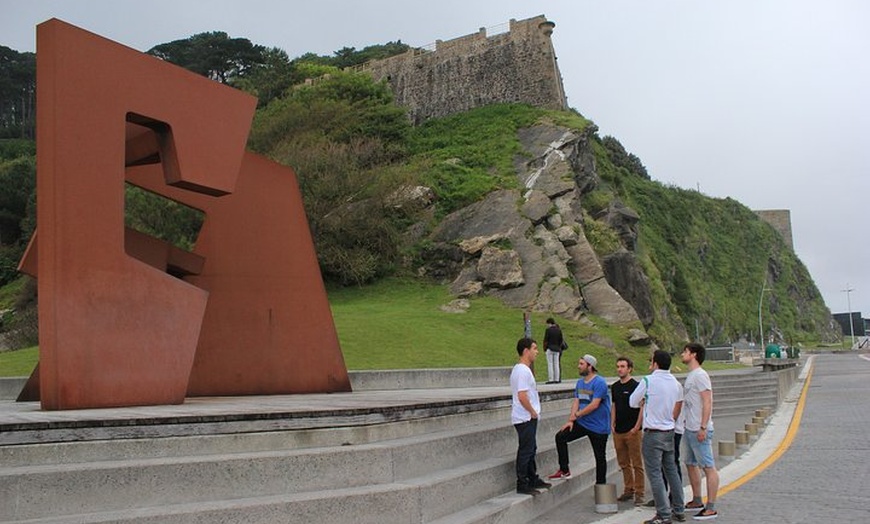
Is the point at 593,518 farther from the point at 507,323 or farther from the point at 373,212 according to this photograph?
the point at 373,212

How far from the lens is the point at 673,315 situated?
132 feet

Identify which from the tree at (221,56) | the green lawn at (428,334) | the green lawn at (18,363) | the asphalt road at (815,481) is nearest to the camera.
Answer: the asphalt road at (815,481)

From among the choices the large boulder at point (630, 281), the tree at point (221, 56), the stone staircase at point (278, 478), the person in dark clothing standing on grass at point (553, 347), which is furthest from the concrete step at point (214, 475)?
the tree at point (221, 56)

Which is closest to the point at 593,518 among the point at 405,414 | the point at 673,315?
the point at 405,414

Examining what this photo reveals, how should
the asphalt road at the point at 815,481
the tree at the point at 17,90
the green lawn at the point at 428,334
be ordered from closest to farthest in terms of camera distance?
the asphalt road at the point at 815,481 < the green lawn at the point at 428,334 < the tree at the point at 17,90

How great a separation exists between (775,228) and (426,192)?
68.2 metres

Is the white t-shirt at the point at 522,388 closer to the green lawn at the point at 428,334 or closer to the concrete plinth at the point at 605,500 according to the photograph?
the concrete plinth at the point at 605,500

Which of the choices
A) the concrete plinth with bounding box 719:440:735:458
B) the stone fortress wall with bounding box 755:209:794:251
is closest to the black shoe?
the concrete plinth with bounding box 719:440:735:458

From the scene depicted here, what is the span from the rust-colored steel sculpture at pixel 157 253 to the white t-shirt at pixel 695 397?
5.11 meters

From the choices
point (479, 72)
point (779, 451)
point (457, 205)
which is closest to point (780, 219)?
point (479, 72)

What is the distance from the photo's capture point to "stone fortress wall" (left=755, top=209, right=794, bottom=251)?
92000 millimetres

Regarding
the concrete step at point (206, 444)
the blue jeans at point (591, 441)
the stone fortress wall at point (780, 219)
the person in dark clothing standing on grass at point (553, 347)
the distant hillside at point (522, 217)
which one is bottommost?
the blue jeans at point (591, 441)

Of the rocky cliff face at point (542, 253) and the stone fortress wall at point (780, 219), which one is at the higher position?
the stone fortress wall at point (780, 219)

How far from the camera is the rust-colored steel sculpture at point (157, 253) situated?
7859mm
